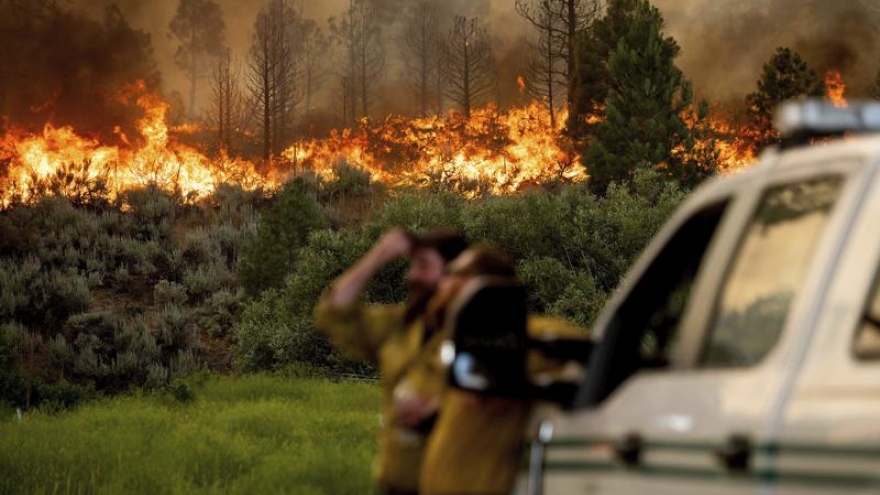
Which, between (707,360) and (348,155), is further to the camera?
(348,155)

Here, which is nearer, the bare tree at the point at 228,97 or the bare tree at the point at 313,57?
the bare tree at the point at 228,97

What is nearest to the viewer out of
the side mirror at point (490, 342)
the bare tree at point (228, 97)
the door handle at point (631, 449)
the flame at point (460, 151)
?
the door handle at point (631, 449)

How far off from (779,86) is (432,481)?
4338 cm

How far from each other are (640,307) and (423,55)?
75.1 meters

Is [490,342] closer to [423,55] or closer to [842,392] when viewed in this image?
[842,392]

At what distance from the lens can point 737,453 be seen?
286cm

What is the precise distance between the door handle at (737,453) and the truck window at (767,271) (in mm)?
209

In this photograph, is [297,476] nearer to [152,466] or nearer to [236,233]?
[152,466]

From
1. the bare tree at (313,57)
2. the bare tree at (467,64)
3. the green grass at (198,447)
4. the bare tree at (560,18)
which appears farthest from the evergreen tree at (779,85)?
the bare tree at (313,57)

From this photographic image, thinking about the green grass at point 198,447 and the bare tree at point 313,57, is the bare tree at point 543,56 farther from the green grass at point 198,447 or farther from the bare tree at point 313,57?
the green grass at point 198,447

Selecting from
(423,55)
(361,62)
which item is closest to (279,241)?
(423,55)

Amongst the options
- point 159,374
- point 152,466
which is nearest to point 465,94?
point 159,374

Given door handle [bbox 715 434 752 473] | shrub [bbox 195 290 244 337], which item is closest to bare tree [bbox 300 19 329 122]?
shrub [bbox 195 290 244 337]

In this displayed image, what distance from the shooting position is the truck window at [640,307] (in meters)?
3.91
